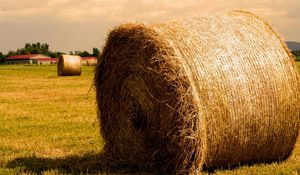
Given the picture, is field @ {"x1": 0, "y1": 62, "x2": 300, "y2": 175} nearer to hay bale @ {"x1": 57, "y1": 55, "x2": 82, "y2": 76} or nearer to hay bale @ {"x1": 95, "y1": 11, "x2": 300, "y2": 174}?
hay bale @ {"x1": 95, "y1": 11, "x2": 300, "y2": 174}

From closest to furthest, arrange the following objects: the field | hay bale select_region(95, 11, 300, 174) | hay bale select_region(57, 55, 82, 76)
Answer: hay bale select_region(95, 11, 300, 174) → the field → hay bale select_region(57, 55, 82, 76)

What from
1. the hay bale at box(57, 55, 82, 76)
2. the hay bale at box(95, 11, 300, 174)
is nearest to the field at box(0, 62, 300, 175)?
the hay bale at box(95, 11, 300, 174)

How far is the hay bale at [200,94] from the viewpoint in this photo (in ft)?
19.7

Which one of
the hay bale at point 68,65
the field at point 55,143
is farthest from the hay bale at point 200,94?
the hay bale at point 68,65

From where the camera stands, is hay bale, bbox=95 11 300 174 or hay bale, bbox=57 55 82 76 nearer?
hay bale, bbox=95 11 300 174

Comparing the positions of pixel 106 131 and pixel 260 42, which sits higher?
pixel 260 42

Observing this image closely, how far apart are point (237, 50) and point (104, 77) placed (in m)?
2.08

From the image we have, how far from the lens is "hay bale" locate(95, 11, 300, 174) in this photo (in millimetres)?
5992

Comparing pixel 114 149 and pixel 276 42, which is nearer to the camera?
pixel 276 42

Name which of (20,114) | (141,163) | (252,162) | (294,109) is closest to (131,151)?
(141,163)

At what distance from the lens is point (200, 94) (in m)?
5.94

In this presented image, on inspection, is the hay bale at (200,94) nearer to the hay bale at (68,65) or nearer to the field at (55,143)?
the field at (55,143)

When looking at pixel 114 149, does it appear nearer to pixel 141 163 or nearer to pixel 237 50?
pixel 141 163

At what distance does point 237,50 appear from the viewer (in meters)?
6.51
